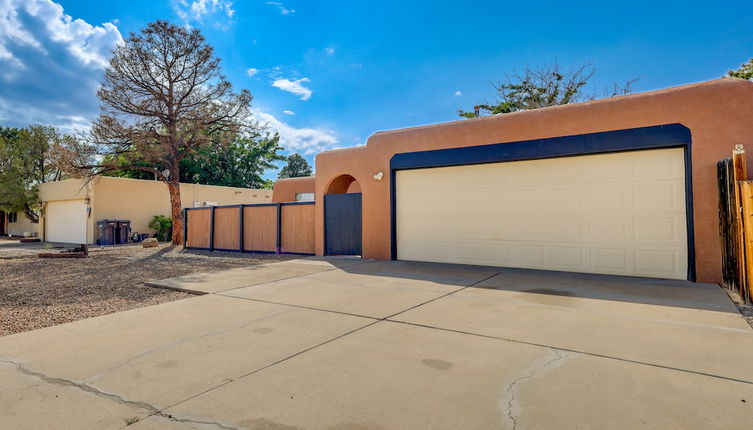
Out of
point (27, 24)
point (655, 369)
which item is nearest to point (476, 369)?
point (655, 369)

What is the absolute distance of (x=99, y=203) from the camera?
1995 cm

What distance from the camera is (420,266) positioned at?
9.17 meters

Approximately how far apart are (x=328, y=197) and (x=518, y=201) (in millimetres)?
5649

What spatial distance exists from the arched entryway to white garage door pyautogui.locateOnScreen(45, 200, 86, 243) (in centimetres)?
1646

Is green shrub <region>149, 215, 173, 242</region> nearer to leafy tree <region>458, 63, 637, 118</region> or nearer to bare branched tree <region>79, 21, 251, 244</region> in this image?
bare branched tree <region>79, 21, 251, 244</region>

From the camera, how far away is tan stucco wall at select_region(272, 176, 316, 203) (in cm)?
1925

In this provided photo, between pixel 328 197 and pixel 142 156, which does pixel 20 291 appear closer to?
pixel 328 197

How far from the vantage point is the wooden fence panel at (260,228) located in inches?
527

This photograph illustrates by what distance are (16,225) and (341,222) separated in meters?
32.2

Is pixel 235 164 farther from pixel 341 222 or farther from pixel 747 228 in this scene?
pixel 747 228

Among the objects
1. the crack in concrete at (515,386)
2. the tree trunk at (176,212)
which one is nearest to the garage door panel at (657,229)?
the crack in concrete at (515,386)

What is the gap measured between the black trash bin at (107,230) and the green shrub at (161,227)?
1952 millimetres

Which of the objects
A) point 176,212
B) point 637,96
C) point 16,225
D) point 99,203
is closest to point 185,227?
point 176,212

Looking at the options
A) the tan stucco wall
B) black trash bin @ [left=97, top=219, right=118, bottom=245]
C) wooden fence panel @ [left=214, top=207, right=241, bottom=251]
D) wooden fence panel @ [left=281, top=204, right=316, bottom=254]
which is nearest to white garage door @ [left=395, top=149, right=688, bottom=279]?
wooden fence panel @ [left=281, top=204, right=316, bottom=254]
